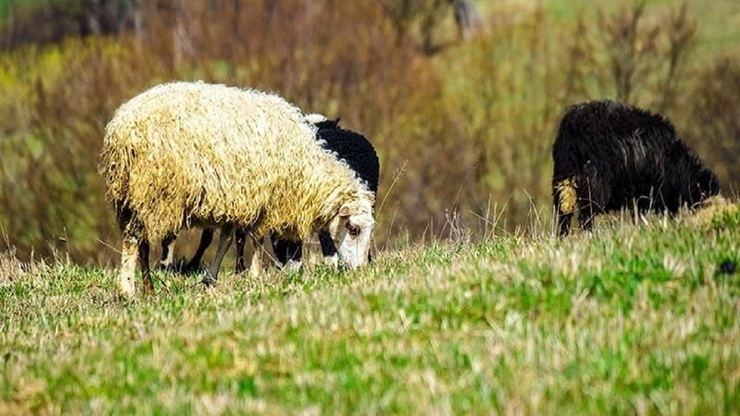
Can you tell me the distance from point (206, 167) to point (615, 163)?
4.95 m

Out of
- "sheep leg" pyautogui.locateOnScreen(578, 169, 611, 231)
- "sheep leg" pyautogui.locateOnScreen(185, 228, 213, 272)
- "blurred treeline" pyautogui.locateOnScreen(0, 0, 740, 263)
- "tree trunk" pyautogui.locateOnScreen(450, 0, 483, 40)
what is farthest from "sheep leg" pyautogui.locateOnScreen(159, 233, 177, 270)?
"tree trunk" pyautogui.locateOnScreen(450, 0, 483, 40)

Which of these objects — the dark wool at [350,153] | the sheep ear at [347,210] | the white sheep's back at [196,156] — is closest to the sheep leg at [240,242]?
the white sheep's back at [196,156]

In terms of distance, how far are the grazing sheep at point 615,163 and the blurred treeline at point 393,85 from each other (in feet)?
77.2

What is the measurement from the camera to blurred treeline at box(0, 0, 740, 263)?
125 feet

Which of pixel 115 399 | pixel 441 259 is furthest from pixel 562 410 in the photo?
pixel 441 259

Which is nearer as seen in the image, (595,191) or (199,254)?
(595,191)

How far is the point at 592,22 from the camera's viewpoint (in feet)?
163

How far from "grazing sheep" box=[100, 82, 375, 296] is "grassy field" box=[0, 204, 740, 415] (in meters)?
1.54

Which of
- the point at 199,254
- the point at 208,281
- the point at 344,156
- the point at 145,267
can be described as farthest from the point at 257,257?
the point at 199,254

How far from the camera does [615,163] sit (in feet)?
42.6

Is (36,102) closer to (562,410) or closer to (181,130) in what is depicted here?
(181,130)

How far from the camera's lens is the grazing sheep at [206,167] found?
33.8 ft

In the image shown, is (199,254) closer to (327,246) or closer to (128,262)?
(327,246)

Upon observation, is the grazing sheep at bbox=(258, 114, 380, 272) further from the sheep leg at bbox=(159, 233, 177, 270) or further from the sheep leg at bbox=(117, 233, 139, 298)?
the sheep leg at bbox=(117, 233, 139, 298)
